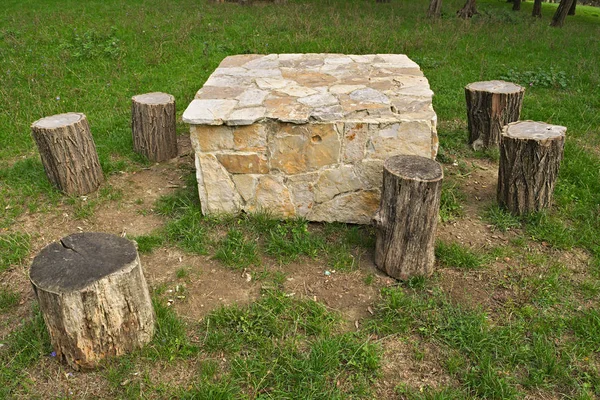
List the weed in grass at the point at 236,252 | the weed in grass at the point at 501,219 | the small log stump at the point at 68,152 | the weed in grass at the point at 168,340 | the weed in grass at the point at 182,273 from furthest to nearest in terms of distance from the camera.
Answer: the small log stump at the point at 68,152, the weed in grass at the point at 501,219, the weed in grass at the point at 236,252, the weed in grass at the point at 182,273, the weed in grass at the point at 168,340

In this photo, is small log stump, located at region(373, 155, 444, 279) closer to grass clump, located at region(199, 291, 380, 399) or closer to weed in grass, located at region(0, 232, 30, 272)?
grass clump, located at region(199, 291, 380, 399)

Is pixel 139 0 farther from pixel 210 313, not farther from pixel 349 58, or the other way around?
pixel 210 313

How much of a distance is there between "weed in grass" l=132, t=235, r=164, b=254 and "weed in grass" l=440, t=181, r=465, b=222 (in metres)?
2.39

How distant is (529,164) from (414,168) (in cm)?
122

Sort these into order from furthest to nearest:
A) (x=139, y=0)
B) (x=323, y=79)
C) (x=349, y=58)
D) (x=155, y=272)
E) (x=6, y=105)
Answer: (x=139, y=0), (x=6, y=105), (x=349, y=58), (x=323, y=79), (x=155, y=272)

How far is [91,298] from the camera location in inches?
102

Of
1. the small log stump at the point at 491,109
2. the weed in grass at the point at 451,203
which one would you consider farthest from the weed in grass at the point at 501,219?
the small log stump at the point at 491,109

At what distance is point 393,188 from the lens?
332 centimetres

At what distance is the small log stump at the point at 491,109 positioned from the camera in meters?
5.10

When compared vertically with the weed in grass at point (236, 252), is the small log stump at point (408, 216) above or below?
above

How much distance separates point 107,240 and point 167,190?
183 cm

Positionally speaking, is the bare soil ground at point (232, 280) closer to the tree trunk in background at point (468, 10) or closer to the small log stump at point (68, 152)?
the small log stump at point (68, 152)

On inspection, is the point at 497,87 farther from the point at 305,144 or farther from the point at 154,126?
the point at 154,126

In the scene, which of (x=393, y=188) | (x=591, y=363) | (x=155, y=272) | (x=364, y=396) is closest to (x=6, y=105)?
(x=155, y=272)
